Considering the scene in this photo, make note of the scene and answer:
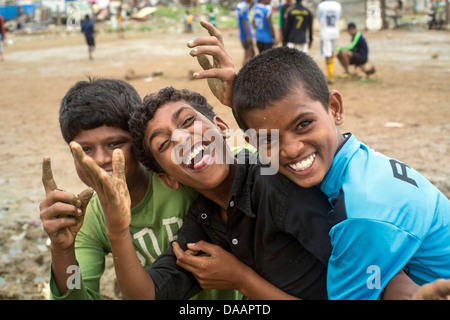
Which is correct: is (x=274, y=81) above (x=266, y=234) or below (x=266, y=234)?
above

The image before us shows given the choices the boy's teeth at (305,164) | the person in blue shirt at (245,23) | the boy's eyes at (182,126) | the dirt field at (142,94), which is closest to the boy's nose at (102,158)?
the boy's eyes at (182,126)

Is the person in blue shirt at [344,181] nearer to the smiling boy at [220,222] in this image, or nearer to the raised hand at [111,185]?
the smiling boy at [220,222]

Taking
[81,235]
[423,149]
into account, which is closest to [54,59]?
[423,149]

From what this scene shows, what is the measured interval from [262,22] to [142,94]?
3173mm

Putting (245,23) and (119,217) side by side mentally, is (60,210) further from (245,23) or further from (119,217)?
(245,23)

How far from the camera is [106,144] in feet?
6.63

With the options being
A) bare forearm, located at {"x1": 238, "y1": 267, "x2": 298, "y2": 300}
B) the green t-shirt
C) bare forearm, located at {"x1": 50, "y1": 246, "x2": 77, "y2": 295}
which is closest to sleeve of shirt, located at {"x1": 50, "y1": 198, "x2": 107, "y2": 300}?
the green t-shirt

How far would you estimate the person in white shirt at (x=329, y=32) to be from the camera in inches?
371

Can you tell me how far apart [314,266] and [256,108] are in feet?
2.18

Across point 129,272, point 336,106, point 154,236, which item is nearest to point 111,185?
point 129,272

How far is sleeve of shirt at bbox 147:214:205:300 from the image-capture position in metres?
1.84

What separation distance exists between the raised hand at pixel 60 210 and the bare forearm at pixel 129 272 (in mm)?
154

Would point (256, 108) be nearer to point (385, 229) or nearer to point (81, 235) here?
point (385, 229)

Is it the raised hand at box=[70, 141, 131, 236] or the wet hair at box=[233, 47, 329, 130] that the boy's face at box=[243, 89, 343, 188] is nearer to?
the wet hair at box=[233, 47, 329, 130]
